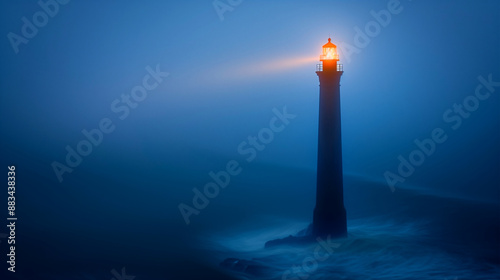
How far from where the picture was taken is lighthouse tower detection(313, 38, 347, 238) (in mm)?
18969

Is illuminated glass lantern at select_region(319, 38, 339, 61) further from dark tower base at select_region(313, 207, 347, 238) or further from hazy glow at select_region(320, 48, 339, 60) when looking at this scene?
dark tower base at select_region(313, 207, 347, 238)

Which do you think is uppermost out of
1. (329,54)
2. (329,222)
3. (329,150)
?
(329,54)

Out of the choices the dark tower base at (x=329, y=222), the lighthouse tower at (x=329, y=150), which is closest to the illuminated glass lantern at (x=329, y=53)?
the lighthouse tower at (x=329, y=150)

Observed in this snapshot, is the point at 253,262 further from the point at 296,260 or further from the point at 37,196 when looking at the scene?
the point at 37,196

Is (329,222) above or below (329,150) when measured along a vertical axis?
below

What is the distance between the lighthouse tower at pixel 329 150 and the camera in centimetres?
1897

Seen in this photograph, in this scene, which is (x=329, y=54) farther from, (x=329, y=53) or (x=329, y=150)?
(x=329, y=150)

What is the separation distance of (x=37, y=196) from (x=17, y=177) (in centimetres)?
980

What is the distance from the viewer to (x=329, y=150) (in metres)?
19.2

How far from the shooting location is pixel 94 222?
31.7 meters

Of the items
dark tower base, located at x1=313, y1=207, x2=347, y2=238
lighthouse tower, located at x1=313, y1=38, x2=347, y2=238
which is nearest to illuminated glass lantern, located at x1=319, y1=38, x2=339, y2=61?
lighthouse tower, located at x1=313, y1=38, x2=347, y2=238

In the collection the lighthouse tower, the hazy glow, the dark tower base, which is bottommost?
the dark tower base

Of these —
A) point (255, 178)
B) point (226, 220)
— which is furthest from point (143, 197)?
point (255, 178)

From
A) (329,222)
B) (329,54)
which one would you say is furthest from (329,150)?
(329,54)
